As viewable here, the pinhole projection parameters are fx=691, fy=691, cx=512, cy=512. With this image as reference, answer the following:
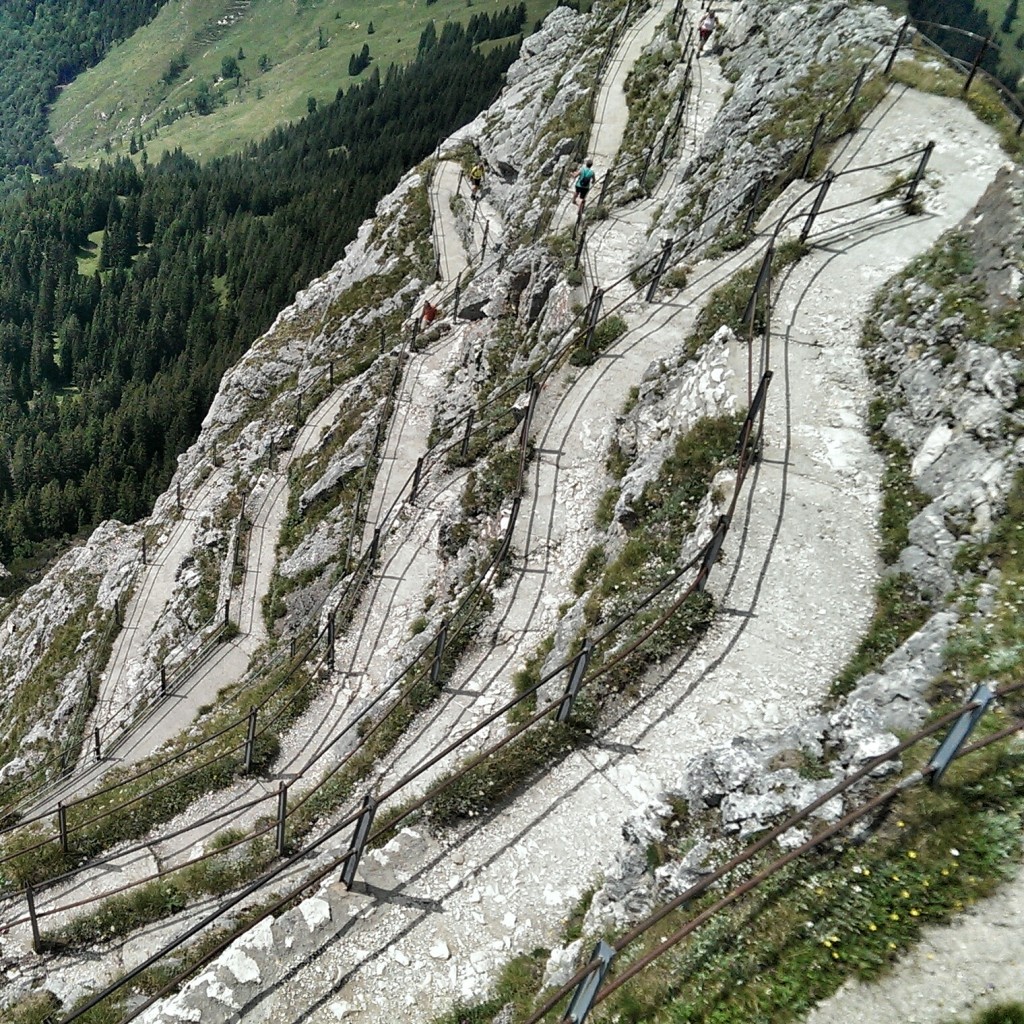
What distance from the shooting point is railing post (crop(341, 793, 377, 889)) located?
385 inches

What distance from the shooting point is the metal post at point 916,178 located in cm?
2148

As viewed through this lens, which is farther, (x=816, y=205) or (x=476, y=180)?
(x=476, y=180)

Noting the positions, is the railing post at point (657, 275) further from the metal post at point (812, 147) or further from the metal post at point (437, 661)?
the metal post at point (437, 661)

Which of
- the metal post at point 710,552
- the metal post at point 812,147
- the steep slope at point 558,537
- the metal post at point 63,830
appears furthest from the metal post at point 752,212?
the metal post at point 63,830

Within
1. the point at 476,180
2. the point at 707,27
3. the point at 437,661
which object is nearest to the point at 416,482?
the point at 437,661

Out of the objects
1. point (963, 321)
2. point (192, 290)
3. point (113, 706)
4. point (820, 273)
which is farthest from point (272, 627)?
point (192, 290)

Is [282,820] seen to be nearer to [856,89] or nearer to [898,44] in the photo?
[856,89]

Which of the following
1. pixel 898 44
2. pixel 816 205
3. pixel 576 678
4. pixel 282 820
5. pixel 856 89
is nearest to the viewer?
pixel 576 678

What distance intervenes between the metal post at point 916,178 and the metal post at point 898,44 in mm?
7903

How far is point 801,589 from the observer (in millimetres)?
13039

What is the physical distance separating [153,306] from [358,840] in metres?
184

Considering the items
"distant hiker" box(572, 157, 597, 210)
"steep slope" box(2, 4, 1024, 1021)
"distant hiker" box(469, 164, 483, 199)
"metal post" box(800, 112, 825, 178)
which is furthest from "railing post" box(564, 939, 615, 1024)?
"distant hiker" box(469, 164, 483, 199)

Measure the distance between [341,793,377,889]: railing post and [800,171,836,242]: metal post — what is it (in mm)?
20850

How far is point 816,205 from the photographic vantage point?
22.0 meters
